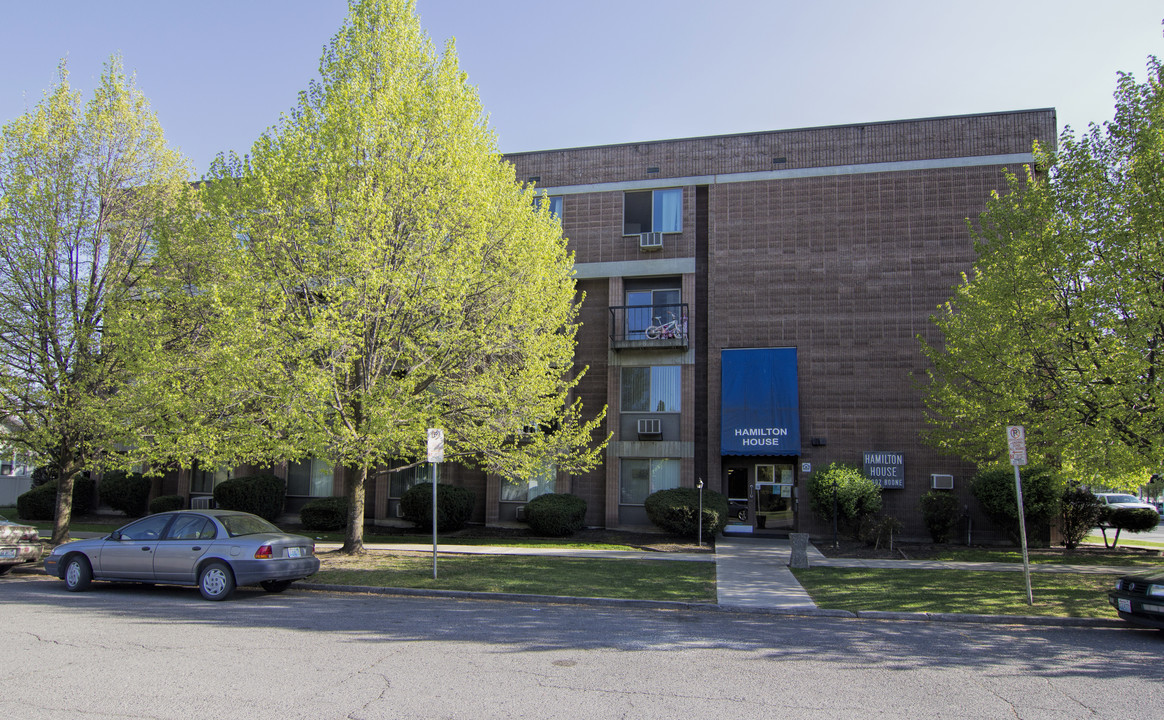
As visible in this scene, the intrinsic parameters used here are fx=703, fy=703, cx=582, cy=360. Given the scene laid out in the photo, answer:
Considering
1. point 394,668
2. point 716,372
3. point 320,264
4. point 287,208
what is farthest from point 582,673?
point 716,372

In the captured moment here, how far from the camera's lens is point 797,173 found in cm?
2166

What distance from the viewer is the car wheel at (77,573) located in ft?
37.4

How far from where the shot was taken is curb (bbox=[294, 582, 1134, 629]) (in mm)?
10016

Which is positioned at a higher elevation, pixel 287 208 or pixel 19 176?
pixel 19 176

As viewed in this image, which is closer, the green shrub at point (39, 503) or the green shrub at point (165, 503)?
the green shrub at point (165, 503)

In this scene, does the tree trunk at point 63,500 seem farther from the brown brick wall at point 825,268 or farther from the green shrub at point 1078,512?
the green shrub at point 1078,512

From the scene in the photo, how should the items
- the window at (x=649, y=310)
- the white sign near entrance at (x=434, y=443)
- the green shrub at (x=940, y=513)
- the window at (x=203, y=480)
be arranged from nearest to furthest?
the white sign near entrance at (x=434, y=443) → the green shrub at (x=940, y=513) → the window at (x=649, y=310) → the window at (x=203, y=480)

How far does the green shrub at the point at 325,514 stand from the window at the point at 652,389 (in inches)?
364

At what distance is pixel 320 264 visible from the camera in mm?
13203

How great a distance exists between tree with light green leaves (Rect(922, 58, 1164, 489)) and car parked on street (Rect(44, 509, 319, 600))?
13592 millimetres

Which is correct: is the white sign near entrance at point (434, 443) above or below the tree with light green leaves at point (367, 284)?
below

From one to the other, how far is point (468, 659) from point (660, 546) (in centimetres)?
1171

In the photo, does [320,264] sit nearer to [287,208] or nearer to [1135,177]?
[287,208]

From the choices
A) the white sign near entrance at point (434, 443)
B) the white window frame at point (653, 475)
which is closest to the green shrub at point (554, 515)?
the white window frame at point (653, 475)
